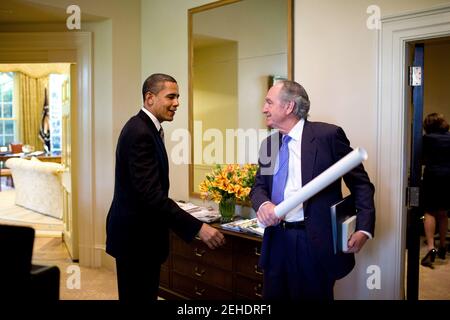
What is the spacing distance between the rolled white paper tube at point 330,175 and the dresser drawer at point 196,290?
1433 mm

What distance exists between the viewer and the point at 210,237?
1.92 meters

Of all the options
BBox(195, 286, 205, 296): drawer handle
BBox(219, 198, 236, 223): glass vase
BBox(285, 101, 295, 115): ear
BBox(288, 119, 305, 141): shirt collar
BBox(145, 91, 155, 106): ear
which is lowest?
BBox(195, 286, 205, 296): drawer handle

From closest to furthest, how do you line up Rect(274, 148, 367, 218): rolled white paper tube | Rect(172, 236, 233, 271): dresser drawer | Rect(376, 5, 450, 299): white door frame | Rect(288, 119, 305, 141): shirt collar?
Rect(274, 148, 367, 218): rolled white paper tube, Rect(288, 119, 305, 141): shirt collar, Rect(376, 5, 450, 299): white door frame, Rect(172, 236, 233, 271): dresser drawer

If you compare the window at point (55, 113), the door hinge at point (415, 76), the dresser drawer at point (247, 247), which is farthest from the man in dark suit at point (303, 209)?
the window at point (55, 113)

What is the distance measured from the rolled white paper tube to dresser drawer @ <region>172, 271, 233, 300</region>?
143 cm

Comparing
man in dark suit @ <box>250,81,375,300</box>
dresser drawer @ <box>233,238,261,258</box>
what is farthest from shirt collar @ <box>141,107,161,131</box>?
dresser drawer @ <box>233,238,261,258</box>

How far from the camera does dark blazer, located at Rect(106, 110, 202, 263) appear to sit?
1.85 meters

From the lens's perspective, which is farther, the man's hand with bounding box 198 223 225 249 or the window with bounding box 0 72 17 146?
the window with bounding box 0 72 17 146

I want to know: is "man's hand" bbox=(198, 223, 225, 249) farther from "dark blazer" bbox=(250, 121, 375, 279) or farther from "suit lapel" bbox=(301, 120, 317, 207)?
"suit lapel" bbox=(301, 120, 317, 207)

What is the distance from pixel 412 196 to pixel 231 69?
155cm

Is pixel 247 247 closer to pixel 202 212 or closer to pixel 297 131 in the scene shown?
pixel 202 212

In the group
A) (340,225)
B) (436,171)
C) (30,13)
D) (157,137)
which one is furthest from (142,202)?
(436,171)
